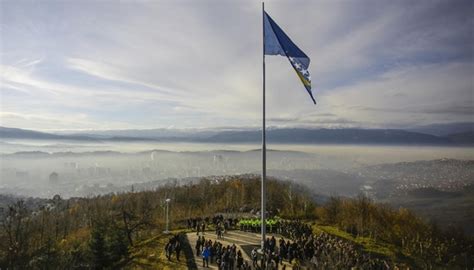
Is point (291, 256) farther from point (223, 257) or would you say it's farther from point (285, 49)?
point (285, 49)

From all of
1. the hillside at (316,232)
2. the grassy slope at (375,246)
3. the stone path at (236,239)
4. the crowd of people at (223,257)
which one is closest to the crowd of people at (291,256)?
the crowd of people at (223,257)

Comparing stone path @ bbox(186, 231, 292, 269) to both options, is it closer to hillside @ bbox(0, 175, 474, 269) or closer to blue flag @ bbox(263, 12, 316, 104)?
hillside @ bbox(0, 175, 474, 269)

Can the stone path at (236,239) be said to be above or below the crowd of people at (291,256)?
below

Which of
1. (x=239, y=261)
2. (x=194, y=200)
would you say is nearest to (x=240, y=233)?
(x=239, y=261)

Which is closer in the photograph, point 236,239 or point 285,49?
point 285,49

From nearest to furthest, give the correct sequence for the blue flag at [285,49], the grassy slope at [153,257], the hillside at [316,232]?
1. the blue flag at [285,49]
2. the grassy slope at [153,257]
3. the hillside at [316,232]

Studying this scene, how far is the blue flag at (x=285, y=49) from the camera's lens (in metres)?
16.2

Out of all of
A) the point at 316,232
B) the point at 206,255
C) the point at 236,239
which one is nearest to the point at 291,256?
the point at 206,255

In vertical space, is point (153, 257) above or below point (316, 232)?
above

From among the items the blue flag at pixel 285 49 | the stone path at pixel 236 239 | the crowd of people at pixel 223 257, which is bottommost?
the stone path at pixel 236 239

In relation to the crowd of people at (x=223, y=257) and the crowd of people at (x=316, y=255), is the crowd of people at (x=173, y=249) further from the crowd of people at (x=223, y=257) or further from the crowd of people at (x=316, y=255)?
the crowd of people at (x=316, y=255)

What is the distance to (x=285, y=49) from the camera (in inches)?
646

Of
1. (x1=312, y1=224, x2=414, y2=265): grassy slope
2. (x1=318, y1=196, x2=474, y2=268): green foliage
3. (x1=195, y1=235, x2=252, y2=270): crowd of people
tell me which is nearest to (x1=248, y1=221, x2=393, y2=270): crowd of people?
(x1=195, y1=235, x2=252, y2=270): crowd of people

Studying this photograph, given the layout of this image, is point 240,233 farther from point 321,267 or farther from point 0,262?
point 0,262
